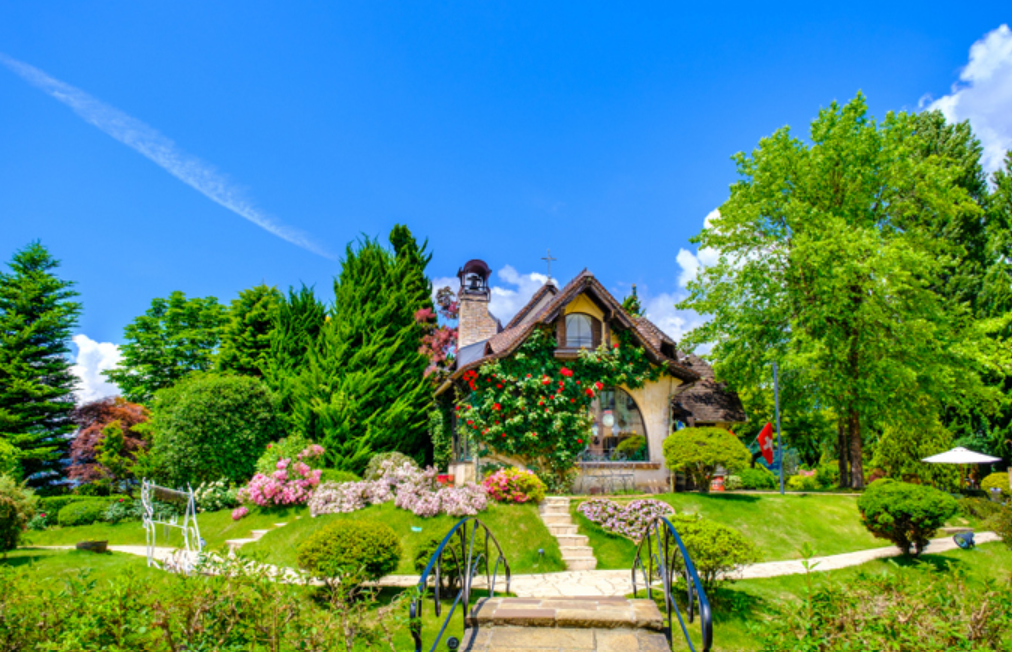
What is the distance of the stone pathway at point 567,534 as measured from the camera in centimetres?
1144

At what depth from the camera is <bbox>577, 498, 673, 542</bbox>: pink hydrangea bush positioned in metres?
12.4

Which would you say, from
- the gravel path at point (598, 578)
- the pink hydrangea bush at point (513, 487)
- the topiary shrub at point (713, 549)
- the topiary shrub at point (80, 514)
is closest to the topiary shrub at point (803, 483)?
the gravel path at point (598, 578)

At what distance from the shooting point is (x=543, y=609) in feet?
20.9

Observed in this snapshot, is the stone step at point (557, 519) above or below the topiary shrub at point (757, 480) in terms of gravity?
below

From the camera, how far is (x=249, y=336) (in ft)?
79.3

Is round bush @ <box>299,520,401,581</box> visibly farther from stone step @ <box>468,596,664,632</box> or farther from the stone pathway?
the stone pathway

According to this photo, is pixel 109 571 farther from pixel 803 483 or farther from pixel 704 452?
pixel 803 483

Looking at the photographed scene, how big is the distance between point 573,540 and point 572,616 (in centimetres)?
607

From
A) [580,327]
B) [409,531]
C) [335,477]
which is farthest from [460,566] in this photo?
[580,327]

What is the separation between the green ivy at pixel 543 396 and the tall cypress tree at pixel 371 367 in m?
3.99

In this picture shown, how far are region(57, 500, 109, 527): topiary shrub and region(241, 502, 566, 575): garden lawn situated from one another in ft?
31.5

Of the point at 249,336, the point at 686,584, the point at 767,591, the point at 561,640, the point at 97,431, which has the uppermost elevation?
the point at 249,336

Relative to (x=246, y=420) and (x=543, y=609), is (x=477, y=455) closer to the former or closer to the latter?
(x=246, y=420)

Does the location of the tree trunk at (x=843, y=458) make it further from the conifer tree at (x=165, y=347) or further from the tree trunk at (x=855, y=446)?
the conifer tree at (x=165, y=347)
